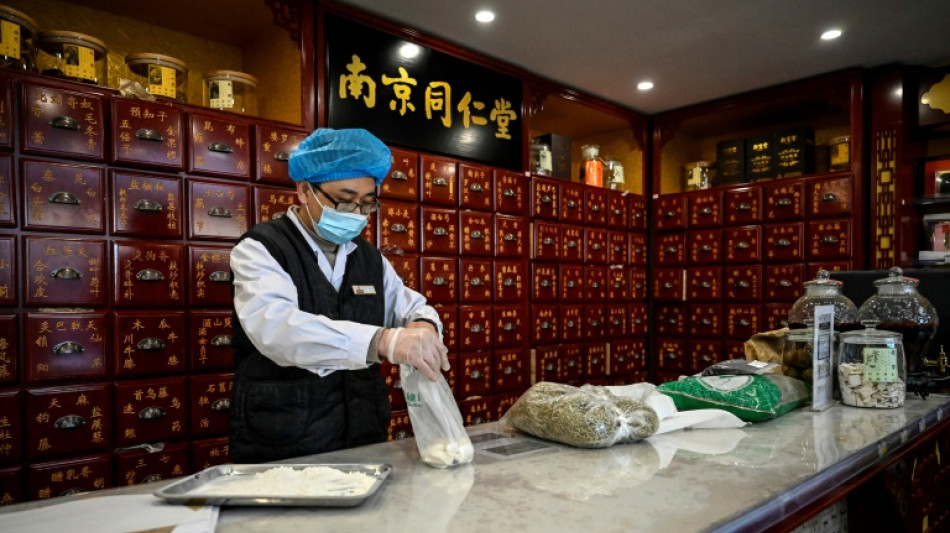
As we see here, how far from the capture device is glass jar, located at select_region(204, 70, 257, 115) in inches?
105

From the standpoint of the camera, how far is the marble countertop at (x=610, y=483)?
80 centimetres

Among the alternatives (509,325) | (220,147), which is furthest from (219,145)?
(509,325)

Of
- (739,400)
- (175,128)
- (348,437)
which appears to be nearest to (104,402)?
(175,128)

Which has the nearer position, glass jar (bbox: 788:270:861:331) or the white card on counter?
the white card on counter

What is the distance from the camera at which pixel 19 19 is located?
2.15 meters

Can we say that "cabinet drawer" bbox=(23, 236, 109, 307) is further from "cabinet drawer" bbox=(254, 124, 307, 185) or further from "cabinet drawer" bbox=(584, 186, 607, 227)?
"cabinet drawer" bbox=(584, 186, 607, 227)

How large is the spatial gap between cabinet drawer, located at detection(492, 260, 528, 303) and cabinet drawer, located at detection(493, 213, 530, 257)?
68 millimetres

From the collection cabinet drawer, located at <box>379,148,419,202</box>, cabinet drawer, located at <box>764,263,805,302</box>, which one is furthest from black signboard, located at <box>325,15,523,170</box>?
cabinet drawer, located at <box>764,263,805,302</box>

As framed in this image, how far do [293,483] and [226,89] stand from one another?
2.30 meters

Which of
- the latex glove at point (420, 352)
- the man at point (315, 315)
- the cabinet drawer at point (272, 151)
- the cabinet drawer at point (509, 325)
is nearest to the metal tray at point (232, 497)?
the latex glove at point (420, 352)

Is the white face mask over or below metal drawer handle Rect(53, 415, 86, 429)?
over

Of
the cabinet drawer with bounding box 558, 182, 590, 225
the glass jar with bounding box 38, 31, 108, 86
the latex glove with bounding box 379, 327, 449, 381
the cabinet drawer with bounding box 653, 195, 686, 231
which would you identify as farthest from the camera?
the cabinet drawer with bounding box 653, 195, 686, 231

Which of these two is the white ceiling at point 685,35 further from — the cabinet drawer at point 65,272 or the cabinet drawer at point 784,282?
the cabinet drawer at point 65,272

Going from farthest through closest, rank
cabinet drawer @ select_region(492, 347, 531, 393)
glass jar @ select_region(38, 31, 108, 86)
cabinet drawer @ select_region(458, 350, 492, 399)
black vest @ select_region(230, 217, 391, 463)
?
cabinet drawer @ select_region(492, 347, 531, 393) → cabinet drawer @ select_region(458, 350, 492, 399) → glass jar @ select_region(38, 31, 108, 86) → black vest @ select_region(230, 217, 391, 463)
